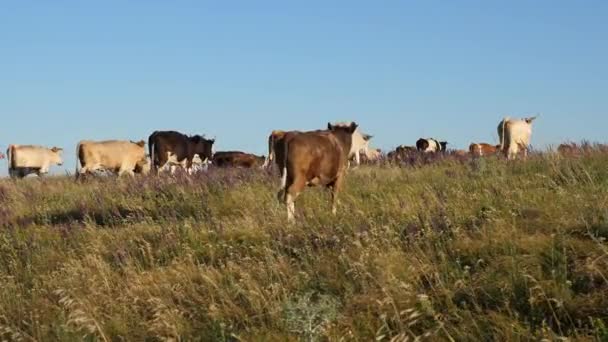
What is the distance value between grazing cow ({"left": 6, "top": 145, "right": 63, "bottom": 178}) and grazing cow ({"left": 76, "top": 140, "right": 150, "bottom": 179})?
6470mm

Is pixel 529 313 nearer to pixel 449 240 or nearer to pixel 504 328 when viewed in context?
pixel 504 328

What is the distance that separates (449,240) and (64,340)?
145 inches

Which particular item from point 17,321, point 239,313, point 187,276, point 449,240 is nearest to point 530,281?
point 449,240

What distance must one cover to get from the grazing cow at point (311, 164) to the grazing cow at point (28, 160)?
2248 centimetres

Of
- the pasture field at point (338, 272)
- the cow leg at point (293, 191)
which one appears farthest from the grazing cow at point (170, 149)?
the cow leg at point (293, 191)

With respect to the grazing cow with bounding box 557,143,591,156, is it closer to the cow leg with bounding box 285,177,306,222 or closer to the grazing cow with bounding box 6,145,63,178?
the cow leg with bounding box 285,177,306,222

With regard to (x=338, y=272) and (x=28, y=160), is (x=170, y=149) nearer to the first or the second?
(x=28, y=160)

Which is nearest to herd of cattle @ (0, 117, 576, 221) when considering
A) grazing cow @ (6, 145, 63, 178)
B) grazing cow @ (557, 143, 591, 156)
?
grazing cow @ (6, 145, 63, 178)

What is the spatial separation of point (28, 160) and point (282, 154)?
24.6 metres

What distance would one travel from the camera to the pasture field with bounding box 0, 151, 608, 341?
5.12m

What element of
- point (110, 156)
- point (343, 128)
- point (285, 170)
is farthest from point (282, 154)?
point (110, 156)

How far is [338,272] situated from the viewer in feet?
20.9

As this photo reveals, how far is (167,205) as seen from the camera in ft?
38.8

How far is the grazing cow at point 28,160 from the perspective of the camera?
30803mm
